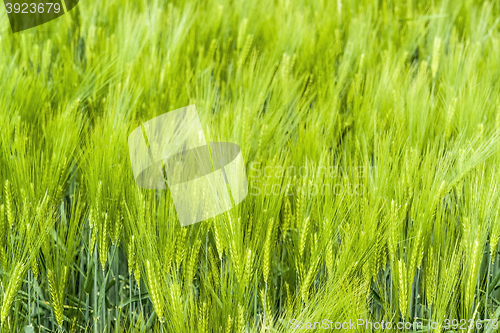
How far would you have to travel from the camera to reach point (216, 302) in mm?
628

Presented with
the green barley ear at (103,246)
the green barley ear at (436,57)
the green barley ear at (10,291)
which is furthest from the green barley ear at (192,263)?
the green barley ear at (436,57)

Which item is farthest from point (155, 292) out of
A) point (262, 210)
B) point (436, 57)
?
point (436, 57)

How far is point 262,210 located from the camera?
2.15ft

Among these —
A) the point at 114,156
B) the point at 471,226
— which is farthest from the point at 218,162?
the point at 471,226

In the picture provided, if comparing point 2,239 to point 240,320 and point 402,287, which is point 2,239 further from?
point 402,287

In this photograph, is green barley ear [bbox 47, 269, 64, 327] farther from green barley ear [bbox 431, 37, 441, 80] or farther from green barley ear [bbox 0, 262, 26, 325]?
green barley ear [bbox 431, 37, 441, 80]

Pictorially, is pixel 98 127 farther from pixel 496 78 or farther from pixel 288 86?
pixel 496 78

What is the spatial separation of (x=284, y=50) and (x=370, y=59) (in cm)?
22

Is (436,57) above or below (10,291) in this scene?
above

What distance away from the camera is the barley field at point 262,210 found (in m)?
0.64

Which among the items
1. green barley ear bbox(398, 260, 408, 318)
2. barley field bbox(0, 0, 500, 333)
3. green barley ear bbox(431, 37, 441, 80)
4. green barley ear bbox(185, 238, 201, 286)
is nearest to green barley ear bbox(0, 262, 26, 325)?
barley field bbox(0, 0, 500, 333)

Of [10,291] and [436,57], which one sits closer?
[10,291]

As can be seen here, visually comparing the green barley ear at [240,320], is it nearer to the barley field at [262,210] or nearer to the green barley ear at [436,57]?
the barley field at [262,210]

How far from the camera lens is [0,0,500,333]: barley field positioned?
0.64 metres
